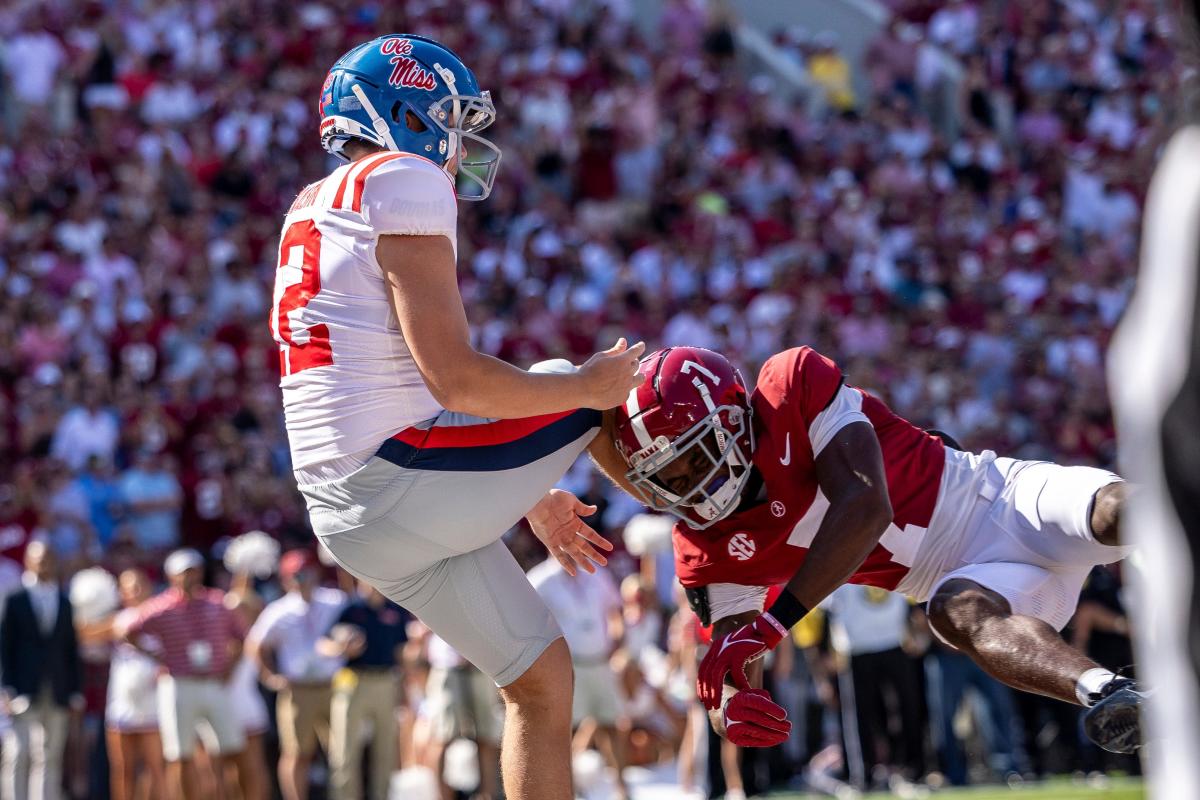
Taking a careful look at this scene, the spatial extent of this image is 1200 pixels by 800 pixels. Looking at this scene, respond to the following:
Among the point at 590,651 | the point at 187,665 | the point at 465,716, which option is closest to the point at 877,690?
the point at 590,651

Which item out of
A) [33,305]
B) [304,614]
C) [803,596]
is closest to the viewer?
[803,596]

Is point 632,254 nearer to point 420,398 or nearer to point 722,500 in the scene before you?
point 722,500

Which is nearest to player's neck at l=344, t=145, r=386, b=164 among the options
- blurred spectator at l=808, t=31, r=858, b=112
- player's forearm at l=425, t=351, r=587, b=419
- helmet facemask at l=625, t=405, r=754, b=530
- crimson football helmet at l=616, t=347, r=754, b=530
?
player's forearm at l=425, t=351, r=587, b=419

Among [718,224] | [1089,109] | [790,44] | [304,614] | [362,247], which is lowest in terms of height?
[304,614]

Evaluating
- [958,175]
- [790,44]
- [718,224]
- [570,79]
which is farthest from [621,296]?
[790,44]

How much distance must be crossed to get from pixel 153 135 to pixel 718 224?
520cm

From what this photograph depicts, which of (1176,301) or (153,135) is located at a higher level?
(153,135)

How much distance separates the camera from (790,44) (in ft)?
60.1

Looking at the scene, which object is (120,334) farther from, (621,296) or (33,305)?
(621,296)

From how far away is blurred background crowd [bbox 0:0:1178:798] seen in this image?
35.0 feet

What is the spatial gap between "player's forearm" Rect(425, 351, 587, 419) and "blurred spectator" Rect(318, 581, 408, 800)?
6.64 metres

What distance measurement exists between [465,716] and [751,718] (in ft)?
20.7

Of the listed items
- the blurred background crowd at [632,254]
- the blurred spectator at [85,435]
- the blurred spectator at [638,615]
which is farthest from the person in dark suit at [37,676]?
the blurred spectator at [638,615]

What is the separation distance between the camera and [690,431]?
3996 millimetres
